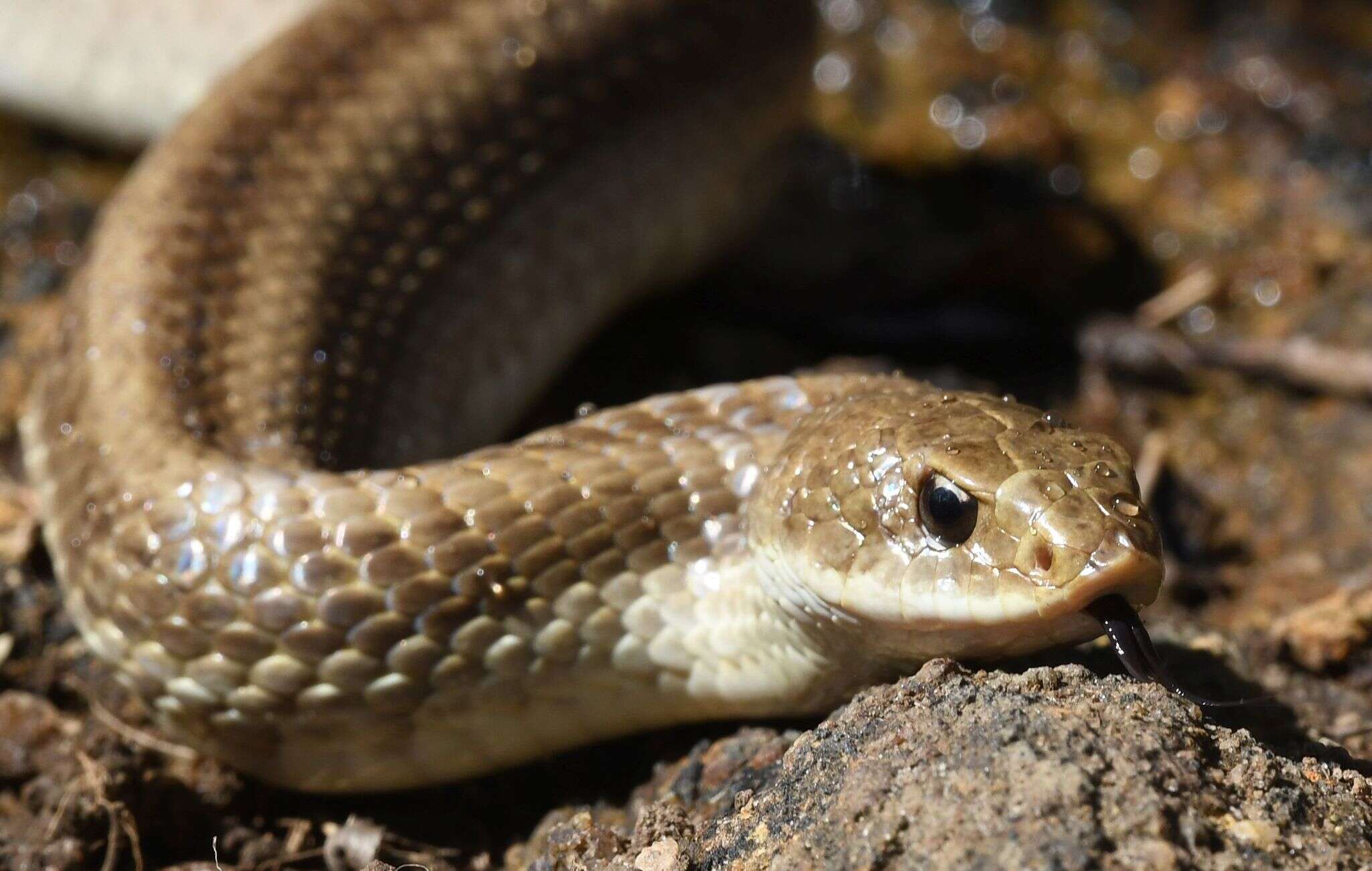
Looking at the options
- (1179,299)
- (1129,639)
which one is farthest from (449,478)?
(1179,299)

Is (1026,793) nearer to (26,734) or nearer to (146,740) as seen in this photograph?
(146,740)

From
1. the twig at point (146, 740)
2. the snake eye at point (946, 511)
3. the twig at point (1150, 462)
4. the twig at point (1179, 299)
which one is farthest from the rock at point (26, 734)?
the twig at point (1179, 299)

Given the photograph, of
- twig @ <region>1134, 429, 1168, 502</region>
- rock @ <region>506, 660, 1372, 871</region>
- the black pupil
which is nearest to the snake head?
the black pupil

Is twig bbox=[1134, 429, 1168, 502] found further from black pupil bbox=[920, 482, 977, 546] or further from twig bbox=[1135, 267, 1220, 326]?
black pupil bbox=[920, 482, 977, 546]

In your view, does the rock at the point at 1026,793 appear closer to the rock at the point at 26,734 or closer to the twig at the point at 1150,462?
the rock at the point at 26,734

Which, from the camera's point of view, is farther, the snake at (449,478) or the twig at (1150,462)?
the twig at (1150,462)

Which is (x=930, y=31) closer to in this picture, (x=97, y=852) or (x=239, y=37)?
(x=239, y=37)
